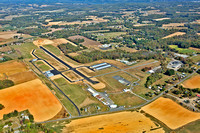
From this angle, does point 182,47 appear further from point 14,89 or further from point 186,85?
point 14,89

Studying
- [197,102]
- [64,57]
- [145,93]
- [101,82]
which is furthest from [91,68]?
[197,102]

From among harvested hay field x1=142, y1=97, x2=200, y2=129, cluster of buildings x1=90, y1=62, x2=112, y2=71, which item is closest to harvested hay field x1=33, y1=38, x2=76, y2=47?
cluster of buildings x1=90, y1=62, x2=112, y2=71

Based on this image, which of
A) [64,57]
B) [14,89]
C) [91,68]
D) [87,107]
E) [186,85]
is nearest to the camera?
[87,107]

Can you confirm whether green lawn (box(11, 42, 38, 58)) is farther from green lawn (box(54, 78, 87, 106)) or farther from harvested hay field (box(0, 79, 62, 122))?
harvested hay field (box(0, 79, 62, 122))

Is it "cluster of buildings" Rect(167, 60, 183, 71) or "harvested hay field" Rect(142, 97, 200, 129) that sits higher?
"cluster of buildings" Rect(167, 60, 183, 71)

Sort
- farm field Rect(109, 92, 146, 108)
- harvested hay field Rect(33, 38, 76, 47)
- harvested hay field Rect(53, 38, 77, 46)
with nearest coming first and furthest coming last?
farm field Rect(109, 92, 146, 108) → harvested hay field Rect(33, 38, 76, 47) → harvested hay field Rect(53, 38, 77, 46)

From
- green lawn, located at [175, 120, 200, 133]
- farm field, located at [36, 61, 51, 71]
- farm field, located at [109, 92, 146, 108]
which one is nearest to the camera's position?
green lawn, located at [175, 120, 200, 133]

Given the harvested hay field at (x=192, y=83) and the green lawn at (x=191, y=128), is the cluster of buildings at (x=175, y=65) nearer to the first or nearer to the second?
the harvested hay field at (x=192, y=83)
